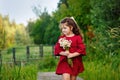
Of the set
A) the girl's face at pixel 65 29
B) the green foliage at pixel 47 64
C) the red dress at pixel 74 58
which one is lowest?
the green foliage at pixel 47 64

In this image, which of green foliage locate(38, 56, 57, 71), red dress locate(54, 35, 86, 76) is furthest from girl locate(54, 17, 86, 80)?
green foliage locate(38, 56, 57, 71)

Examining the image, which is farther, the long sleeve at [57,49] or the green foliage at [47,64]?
the green foliage at [47,64]

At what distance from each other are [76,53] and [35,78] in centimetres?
449

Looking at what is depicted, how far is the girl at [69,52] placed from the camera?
6.99 meters

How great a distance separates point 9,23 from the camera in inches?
2547

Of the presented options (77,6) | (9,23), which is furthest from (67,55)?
(9,23)

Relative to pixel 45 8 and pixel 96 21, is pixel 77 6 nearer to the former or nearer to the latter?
pixel 96 21

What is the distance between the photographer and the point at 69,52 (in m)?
7.00

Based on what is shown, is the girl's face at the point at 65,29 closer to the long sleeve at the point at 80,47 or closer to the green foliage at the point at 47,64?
the long sleeve at the point at 80,47

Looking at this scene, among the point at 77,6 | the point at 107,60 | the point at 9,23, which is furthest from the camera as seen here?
the point at 9,23

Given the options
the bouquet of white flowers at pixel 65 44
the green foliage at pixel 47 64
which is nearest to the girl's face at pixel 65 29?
the bouquet of white flowers at pixel 65 44

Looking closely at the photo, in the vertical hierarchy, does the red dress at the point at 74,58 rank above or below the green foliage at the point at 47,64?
above

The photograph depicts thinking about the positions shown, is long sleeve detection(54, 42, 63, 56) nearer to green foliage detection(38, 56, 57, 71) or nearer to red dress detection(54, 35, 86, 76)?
red dress detection(54, 35, 86, 76)

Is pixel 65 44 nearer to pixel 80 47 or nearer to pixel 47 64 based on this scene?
pixel 80 47
